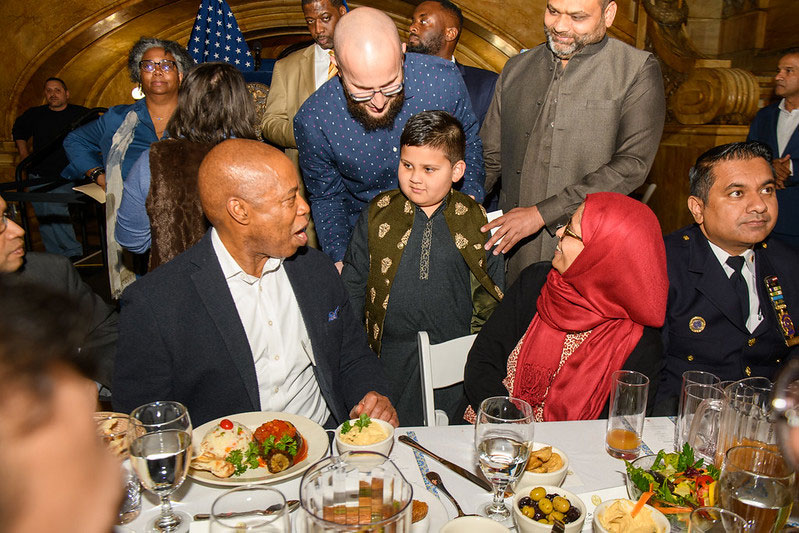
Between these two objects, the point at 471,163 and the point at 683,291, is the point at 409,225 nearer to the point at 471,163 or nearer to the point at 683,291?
the point at 471,163

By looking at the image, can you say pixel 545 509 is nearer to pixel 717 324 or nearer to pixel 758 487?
pixel 758 487

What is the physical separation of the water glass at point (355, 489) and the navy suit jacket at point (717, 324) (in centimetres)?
172

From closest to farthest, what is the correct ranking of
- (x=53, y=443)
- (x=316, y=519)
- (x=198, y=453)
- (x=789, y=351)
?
(x=53, y=443) → (x=316, y=519) → (x=198, y=453) → (x=789, y=351)

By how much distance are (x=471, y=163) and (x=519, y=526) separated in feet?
6.88

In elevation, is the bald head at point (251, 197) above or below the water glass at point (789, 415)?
above

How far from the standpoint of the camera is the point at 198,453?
138cm

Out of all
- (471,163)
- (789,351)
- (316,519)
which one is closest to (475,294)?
(471,163)

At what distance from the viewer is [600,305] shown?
82.3 inches

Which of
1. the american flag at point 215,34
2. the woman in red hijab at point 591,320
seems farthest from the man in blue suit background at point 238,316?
the american flag at point 215,34

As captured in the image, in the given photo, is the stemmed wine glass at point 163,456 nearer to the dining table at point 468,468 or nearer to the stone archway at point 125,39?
the dining table at point 468,468

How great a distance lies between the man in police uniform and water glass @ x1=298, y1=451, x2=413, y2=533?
170 centimetres

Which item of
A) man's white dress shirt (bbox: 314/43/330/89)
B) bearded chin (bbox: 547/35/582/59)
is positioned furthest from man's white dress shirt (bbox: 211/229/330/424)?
man's white dress shirt (bbox: 314/43/330/89)

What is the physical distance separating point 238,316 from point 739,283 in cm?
196

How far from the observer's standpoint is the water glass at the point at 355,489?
0.88m
